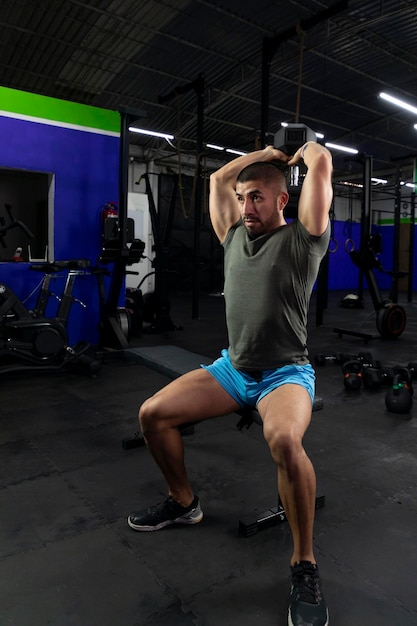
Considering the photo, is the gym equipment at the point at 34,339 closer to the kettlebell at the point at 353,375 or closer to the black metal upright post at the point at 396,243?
the kettlebell at the point at 353,375

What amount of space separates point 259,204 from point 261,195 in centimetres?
3

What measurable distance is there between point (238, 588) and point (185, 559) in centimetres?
20

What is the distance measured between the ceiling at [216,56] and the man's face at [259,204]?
385 centimetres

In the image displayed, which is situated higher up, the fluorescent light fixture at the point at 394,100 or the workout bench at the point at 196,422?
the fluorescent light fixture at the point at 394,100

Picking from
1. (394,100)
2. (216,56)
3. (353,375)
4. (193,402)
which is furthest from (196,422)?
(216,56)

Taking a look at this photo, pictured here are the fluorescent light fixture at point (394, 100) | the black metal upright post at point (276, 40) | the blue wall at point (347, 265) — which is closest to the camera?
the black metal upright post at point (276, 40)

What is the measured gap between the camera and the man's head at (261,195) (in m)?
1.50

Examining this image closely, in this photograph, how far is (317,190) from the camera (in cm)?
Result: 139

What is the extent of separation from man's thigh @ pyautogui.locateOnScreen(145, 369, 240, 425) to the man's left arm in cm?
57

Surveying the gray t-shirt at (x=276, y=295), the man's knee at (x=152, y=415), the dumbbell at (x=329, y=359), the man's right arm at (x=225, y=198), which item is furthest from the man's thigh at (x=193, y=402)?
the dumbbell at (x=329, y=359)

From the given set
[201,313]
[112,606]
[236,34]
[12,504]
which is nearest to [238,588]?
[112,606]

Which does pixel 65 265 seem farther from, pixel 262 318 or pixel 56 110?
pixel 262 318

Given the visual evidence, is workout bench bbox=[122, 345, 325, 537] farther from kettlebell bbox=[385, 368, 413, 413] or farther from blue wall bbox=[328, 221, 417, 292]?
blue wall bbox=[328, 221, 417, 292]

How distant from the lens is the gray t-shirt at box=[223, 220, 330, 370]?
146 centimetres
